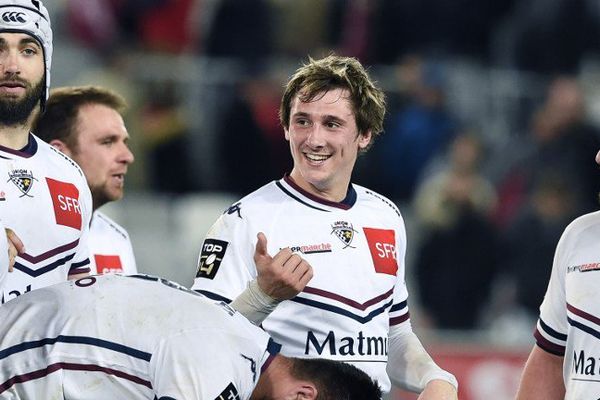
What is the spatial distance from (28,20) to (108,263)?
2.00 metres

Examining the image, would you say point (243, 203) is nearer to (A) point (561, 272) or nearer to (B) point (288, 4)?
(A) point (561, 272)

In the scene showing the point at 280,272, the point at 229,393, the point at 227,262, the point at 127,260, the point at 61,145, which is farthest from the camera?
the point at 127,260

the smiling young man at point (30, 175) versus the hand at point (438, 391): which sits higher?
the smiling young man at point (30, 175)

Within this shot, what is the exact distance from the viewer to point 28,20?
6586 millimetres

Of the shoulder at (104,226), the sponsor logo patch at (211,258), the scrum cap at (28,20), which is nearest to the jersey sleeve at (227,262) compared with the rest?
the sponsor logo patch at (211,258)

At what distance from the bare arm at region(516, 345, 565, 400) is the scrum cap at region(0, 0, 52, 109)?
2685 millimetres

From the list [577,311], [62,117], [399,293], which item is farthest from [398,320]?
[62,117]

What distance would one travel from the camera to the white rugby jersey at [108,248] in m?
8.12

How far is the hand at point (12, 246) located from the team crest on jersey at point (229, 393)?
1.15 metres

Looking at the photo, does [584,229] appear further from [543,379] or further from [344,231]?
[344,231]

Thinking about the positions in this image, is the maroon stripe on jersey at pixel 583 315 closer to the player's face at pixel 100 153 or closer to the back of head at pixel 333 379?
the back of head at pixel 333 379

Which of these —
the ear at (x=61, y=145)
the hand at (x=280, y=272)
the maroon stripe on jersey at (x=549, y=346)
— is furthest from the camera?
the ear at (x=61, y=145)

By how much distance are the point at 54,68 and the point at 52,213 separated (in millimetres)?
6755

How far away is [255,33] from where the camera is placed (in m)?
13.1
